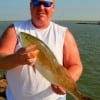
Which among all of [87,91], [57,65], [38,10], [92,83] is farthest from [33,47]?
[92,83]

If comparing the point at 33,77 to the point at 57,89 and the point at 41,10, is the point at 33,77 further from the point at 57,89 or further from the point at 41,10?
the point at 41,10

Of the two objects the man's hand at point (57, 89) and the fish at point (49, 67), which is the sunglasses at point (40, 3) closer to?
the fish at point (49, 67)

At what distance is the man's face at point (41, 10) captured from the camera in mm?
3873

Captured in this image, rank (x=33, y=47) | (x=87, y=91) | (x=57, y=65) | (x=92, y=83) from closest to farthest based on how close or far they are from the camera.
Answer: (x=33, y=47)
(x=57, y=65)
(x=87, y=91)
(x=92, y=83)

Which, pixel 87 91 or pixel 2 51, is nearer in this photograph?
pixel 2 51

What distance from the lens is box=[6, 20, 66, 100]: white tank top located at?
379cm

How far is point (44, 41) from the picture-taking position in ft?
12.7

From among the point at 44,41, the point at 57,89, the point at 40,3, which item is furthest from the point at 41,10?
the point at 57,89

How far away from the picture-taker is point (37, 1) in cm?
388

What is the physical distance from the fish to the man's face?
393mm

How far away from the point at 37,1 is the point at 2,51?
70 cm

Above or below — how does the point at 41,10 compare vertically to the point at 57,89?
A: above

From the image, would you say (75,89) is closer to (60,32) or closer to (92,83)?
(60,32)

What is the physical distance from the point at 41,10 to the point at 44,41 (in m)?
0.36
